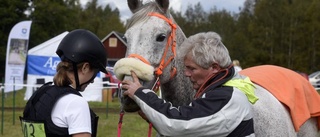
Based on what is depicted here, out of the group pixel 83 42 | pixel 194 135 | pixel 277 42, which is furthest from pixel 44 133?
pixel 277 42

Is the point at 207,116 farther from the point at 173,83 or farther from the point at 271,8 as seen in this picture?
the point at 271,8

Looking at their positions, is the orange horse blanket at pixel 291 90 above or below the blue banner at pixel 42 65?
above

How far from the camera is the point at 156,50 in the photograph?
129 inches

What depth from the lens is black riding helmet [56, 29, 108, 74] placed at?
2635 millimetres

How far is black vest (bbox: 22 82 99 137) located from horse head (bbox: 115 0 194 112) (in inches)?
22.0

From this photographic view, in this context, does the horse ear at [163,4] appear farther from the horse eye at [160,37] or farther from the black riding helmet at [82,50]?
the black riding helmet at [82,50]

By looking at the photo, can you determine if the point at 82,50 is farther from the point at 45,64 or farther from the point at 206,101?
the point at 45,64

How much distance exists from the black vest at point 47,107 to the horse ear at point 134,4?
111 centimetres

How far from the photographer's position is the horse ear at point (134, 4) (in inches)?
138

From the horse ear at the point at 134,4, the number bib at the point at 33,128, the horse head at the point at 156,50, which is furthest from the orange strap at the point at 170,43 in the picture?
the number bib at the point at 33,128

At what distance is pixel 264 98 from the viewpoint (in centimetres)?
349

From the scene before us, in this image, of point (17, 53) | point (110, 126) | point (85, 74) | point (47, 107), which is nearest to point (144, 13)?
point (85, 74)

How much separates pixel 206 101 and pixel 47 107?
82cm

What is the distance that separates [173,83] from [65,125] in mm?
1162
